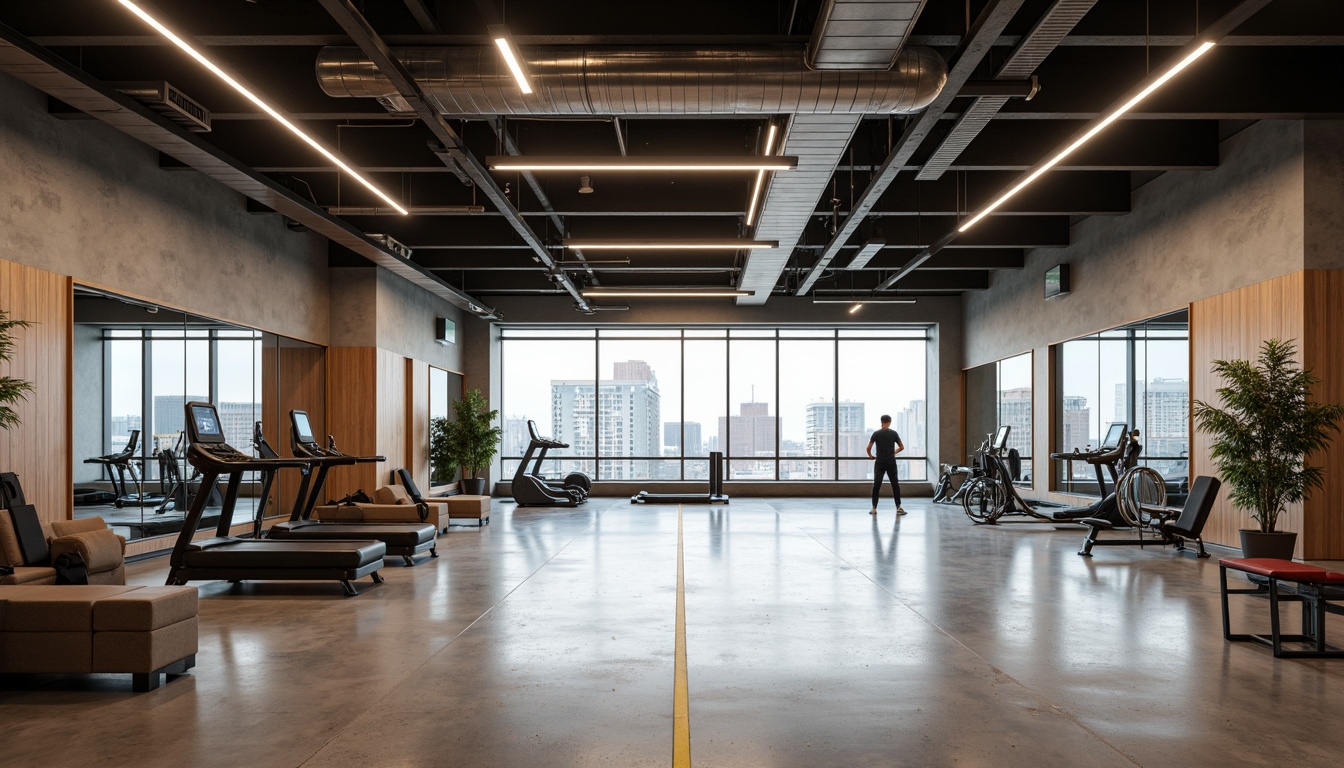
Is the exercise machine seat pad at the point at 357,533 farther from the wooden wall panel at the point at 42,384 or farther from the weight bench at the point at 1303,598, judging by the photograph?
the weight bench at the point at 1303,598

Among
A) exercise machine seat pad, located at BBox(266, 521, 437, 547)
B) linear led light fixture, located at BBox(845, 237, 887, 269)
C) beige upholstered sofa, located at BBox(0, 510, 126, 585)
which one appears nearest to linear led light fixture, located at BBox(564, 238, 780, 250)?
linear led light fixture, located at BBox(845, 237, 887, 269)

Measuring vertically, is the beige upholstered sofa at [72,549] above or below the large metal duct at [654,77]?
below

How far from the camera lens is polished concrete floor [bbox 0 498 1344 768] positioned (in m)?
3.48

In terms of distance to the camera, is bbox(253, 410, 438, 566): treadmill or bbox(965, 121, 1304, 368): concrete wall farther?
bbox(965, 121, 1304, 368): concrete wall

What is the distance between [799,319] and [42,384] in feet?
45.6

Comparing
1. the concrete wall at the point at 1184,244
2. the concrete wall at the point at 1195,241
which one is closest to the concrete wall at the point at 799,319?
the concrete wall at the point at 1195,241

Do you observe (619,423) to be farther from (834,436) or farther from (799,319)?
(834,436)

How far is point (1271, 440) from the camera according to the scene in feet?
25.6

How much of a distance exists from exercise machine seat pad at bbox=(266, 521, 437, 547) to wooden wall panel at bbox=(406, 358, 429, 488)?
20.5 ft

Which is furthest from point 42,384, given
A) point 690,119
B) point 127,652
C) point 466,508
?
point 690,119

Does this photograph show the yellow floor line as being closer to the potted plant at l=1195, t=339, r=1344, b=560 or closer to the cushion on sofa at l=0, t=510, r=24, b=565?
the cushion on sofa at l=0, t=510, r=24, b=565

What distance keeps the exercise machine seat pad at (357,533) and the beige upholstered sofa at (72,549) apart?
6.32 ft

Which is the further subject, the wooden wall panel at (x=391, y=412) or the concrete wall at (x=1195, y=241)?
the wooden wall panel at (x=391, y=412)

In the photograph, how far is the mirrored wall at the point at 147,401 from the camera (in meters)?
8.12
